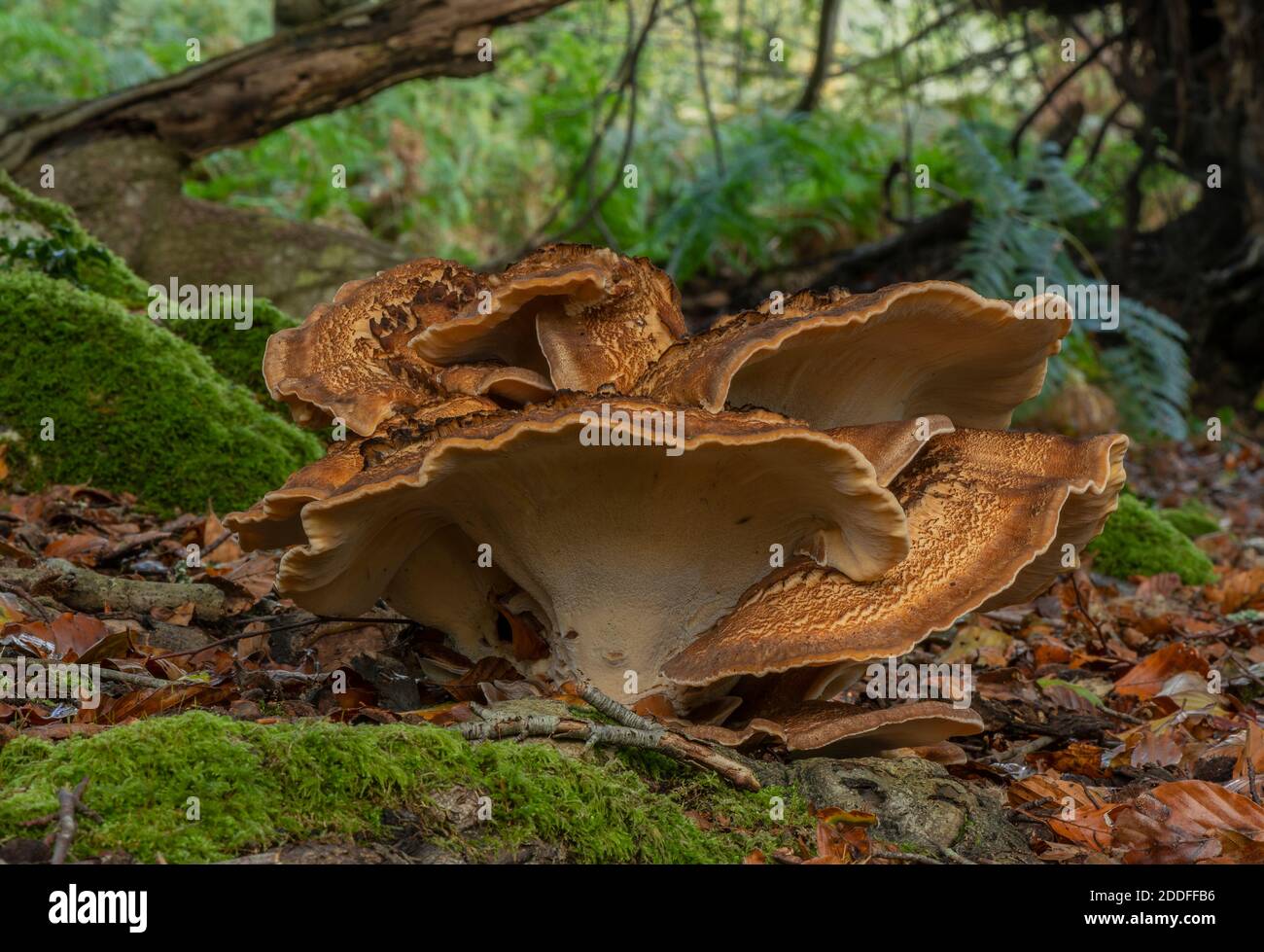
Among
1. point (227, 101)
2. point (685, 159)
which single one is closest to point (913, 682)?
point (227, 101)

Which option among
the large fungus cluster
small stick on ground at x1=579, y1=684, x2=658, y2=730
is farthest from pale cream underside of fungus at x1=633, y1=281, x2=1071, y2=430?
small stick on ground at x1=579, y1=684, x2=658, y2=730

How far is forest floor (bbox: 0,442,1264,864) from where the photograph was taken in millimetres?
2424

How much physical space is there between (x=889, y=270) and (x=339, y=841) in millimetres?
11702

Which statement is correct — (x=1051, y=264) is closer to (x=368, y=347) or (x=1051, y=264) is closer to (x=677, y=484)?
(x=368, y=347)

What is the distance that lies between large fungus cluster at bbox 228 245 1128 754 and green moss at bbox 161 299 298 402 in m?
2.84

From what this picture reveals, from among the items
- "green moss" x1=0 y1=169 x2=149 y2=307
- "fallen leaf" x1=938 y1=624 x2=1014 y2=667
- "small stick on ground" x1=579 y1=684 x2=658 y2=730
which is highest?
"green moss" x1=0 y1=169 x2=149 y2=307

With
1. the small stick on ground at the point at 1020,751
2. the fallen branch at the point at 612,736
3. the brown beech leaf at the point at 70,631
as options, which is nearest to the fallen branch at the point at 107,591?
the brown beech leaf at the point at 70,631

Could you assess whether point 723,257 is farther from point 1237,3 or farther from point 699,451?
point 699,451

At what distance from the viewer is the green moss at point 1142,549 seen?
22.8ft

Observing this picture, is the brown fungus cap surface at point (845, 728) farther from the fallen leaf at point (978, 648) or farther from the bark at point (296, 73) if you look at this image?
the bark at point (296, 73)

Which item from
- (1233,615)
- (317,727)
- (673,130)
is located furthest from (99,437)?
(673,130)
